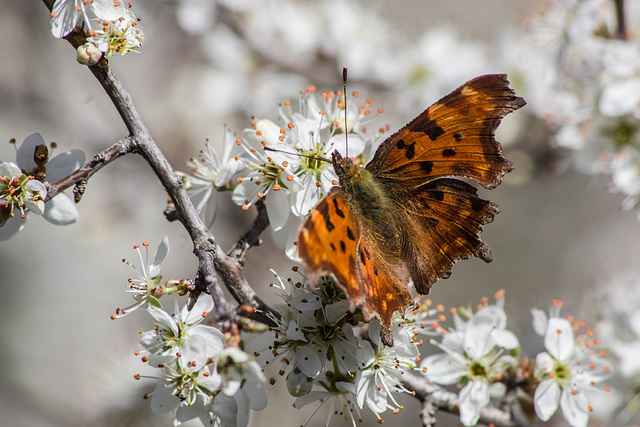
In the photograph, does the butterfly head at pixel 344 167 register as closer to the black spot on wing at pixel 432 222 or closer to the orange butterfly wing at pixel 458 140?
the orange butterfly wing at pixel 458 140

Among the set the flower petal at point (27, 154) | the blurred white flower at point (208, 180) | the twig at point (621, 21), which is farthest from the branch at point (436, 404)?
the twig at point (621, 21)

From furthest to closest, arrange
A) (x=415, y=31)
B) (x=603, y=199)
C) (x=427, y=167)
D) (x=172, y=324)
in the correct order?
(x=603, y=199) < (x=415, y=31) < (x=427, y=167) < (x=172, y=324)

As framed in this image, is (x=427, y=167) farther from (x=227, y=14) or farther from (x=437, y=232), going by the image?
(x=227, y=14)

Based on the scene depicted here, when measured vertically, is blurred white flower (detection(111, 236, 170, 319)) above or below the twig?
below

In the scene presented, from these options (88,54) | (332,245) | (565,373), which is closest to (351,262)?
(332,245)

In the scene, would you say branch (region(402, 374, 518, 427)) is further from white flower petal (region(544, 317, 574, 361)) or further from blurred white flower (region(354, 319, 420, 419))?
white flower petal (region(544, 317, 574, 361))

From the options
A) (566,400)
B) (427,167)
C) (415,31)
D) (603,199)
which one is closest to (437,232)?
(427,167)

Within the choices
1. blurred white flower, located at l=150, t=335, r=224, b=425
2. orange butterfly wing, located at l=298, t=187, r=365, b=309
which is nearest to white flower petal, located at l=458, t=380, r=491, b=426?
orange butterfly wing, located at l=298, t=187, r=365, b=309
